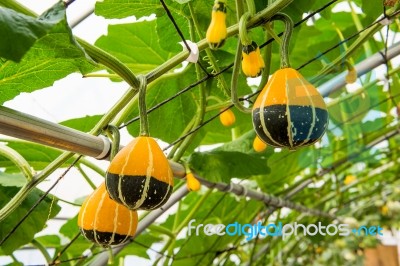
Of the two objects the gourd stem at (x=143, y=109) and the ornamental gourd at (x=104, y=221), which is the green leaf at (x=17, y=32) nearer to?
the gourd stem at (x=143, y=109)

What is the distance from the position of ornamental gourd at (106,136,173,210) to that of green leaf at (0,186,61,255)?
0.52 m

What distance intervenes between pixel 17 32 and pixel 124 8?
16.3 inches

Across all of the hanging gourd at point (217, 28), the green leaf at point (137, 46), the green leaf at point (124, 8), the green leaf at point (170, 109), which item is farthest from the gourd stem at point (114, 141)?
the green leaf at point (137, 46)

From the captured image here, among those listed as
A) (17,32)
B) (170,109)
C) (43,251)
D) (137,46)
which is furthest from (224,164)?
(17,32)

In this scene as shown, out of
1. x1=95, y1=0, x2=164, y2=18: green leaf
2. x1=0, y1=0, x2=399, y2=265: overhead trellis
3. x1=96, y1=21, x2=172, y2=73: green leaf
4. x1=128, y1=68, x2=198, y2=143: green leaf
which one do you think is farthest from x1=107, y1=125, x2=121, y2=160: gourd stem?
x1=96, y1=21, x2=172, y2=73: green leaf

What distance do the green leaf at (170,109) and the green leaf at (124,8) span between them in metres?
0.19

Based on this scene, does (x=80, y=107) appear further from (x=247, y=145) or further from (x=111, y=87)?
(x=247, y=145)

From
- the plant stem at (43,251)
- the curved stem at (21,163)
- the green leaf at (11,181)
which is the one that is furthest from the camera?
the plant stem at (43,251)

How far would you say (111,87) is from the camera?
1.89 metres

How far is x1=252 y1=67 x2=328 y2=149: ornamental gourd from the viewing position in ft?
1.51

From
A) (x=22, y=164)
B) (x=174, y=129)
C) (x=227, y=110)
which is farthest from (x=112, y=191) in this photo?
(x=174, y=129)

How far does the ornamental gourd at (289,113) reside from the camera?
461mm

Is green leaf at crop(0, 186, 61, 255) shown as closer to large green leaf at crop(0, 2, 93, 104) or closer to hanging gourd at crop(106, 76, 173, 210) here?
large green leaf at crop(0, 2, 93, 104)

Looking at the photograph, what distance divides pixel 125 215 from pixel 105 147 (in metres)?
0.08
